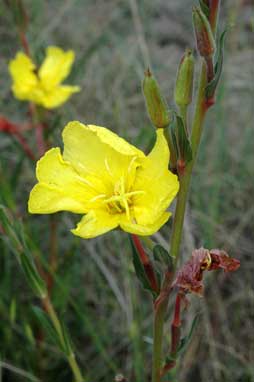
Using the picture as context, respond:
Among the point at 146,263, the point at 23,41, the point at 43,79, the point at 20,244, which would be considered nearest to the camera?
the point at 146,263

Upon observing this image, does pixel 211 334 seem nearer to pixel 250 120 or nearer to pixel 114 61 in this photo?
pixel 250 120

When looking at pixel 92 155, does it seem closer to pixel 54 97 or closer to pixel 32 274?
pixel 32 274

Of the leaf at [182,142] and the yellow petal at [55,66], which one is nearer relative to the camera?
the leaf at [182,142]

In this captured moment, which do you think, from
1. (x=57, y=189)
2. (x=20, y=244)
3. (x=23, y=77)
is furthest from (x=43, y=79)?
(x=57, y=189)

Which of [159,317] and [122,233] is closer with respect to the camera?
[159,317]

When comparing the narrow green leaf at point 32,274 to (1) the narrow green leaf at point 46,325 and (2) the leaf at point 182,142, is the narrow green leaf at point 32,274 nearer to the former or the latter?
(1) the narrow green leaf at point 46,325

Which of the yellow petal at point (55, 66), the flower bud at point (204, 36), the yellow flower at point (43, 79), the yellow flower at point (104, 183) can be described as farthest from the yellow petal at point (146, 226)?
the yellow petal at point (55, 66)

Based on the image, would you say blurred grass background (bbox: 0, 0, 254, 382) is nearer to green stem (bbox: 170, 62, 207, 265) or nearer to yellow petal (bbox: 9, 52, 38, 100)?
yellow petal (bbox: 9, 52, 38, 100)
